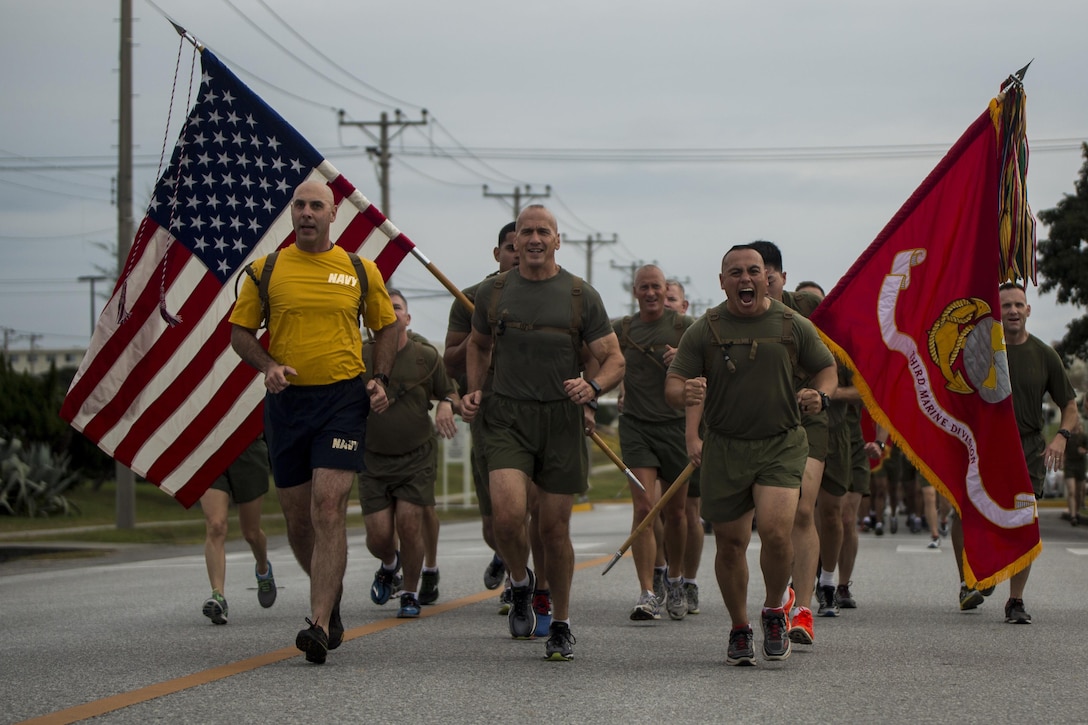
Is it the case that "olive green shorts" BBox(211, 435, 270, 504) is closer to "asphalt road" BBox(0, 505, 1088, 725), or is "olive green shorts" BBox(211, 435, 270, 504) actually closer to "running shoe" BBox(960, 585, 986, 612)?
"asphalt road" BBox(0, 505, 1088, 725)

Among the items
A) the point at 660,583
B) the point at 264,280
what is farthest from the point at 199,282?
the point at 660,583

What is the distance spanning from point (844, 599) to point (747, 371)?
3.88 meters

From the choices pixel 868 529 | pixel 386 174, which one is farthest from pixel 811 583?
pixel 386 174

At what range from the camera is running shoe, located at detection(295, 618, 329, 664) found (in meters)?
7.80

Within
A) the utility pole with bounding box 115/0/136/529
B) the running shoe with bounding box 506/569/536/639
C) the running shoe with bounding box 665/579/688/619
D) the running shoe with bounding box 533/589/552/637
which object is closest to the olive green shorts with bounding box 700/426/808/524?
the running shoe with bounding box 533/589/552/637

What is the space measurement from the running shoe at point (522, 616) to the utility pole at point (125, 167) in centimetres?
1590

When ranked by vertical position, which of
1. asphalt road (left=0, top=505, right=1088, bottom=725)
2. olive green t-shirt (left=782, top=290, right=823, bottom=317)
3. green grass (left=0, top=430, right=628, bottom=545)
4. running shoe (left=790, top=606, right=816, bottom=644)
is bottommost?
green grass (left=0, top=430, right=628, bottom=545)

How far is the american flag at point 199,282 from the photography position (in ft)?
35.1

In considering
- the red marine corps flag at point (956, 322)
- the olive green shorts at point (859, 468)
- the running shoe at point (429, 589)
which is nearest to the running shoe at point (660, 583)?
the running shoe at point (429, 589)

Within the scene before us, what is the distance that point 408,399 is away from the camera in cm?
1154

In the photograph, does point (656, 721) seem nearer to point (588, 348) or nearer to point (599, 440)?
point (588, 348)

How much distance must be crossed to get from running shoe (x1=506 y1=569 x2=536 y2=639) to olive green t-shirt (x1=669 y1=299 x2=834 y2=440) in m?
1.61

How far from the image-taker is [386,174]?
4228 cm

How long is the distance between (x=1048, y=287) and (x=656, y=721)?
81.9 ft
